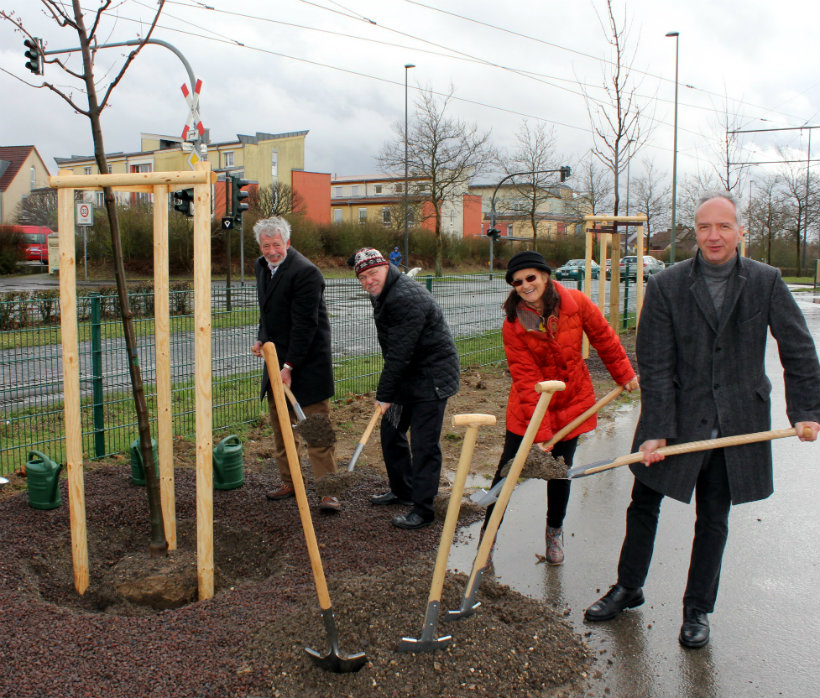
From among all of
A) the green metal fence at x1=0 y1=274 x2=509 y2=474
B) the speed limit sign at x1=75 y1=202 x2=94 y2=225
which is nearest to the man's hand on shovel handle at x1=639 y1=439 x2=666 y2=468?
the green metal fence at x1=0 y1=274 x2=509 y2=474

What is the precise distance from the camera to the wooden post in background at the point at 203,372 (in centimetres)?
320

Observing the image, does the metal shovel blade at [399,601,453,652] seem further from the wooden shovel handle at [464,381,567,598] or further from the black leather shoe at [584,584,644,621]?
the black leather shoe at [584,584,644,621]

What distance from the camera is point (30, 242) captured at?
3588 cm

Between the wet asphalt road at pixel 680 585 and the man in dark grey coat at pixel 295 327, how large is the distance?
127 cm

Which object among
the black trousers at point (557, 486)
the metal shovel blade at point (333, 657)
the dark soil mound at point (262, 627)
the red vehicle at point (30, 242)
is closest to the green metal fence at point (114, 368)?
the dark soil mound at point (262, 627)

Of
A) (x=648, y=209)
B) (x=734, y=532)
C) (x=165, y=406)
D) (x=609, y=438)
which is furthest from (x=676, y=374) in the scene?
(x=648, y=209)

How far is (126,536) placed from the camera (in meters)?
4.15

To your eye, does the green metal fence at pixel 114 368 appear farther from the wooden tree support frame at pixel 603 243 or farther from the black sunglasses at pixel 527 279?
the black sunglasses at pixel 527 279

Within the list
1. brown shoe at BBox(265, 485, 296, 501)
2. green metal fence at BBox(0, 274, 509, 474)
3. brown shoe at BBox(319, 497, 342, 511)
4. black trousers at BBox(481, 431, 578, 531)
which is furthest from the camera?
green metal fence at BBox(0, 274, 509, 474)

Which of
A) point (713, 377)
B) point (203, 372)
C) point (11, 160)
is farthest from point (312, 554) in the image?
point (11, 160)

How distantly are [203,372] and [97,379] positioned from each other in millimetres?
2778

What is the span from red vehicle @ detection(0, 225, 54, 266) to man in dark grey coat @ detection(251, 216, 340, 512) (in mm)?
32864

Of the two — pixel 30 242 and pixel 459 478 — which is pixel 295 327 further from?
pixel 30 242

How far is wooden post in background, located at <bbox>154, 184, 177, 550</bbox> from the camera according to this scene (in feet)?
11.1
